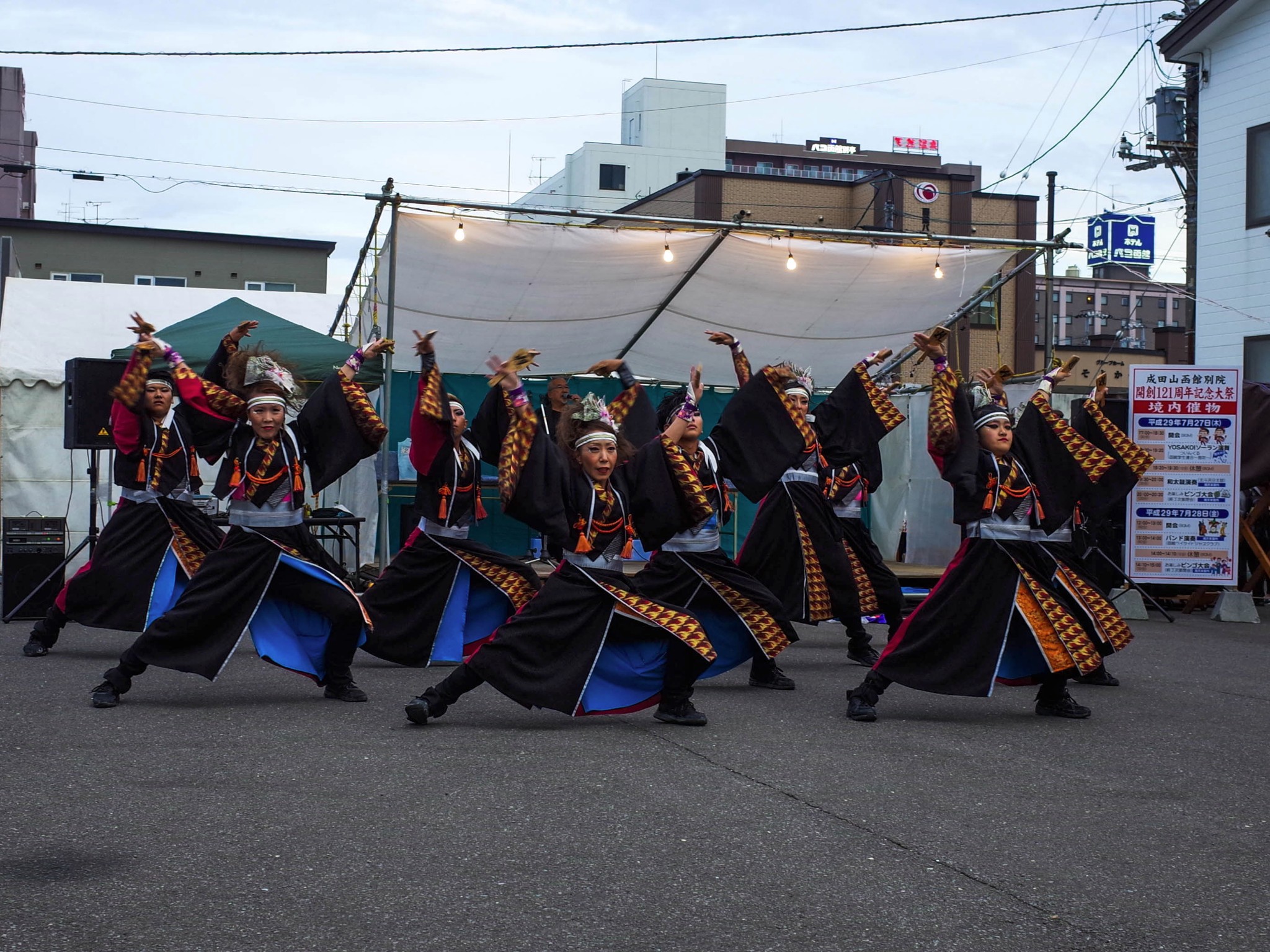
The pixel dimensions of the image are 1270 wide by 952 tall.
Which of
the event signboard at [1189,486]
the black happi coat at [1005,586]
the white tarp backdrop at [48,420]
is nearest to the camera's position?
the black happi coat at [1005,586]

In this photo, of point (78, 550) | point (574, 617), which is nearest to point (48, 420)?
point (78, 550)

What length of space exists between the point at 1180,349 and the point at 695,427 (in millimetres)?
31503

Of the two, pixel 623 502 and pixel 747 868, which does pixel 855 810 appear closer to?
pixel 747 868

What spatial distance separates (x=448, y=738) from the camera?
18.5ft

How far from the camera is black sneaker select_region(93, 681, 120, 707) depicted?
622 cm

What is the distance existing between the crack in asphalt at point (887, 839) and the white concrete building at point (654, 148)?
44.9m

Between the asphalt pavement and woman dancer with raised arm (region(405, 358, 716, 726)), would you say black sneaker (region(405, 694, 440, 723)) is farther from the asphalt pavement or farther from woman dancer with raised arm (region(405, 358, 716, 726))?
the asphalt pavement

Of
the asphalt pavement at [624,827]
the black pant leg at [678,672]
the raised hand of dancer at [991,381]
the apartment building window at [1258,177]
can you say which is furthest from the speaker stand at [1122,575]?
the apartment building window at [1258,177]

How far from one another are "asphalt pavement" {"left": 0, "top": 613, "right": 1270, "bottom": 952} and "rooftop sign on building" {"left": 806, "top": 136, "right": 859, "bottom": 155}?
72343 millimetres

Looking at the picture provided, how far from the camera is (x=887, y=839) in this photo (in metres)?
4.17

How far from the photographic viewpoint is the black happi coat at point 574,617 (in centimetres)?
568

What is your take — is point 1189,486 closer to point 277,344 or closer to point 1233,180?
point 1233,180


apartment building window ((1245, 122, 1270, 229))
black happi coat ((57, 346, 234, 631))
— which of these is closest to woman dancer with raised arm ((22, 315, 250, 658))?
black happi coat ((57, 346, 234, 631))

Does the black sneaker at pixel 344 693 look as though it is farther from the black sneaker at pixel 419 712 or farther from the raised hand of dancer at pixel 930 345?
the raised hand of dancer at pixel 930 345
